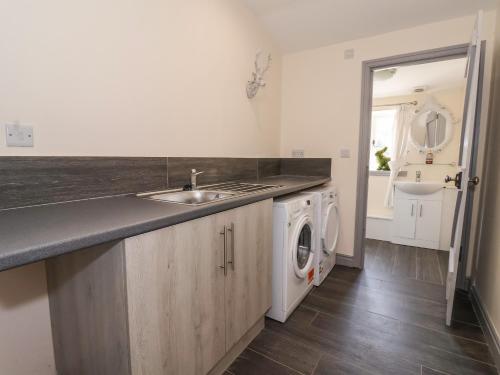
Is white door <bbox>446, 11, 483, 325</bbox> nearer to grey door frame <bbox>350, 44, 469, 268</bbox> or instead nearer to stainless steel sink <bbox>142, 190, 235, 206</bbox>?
grey door frame <bbox>350, 44, 469, 268</bbox>

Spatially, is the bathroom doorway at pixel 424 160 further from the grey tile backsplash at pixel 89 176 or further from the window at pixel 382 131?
the grey tile backsplash at pixel 89 176

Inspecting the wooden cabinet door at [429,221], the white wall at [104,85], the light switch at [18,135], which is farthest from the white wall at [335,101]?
the light switch at [18,135]

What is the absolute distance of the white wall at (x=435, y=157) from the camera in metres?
3.46

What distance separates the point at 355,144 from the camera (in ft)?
8.45

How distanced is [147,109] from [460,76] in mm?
3744

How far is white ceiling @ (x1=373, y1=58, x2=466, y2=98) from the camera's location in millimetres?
2908

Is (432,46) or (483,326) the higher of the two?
(432,46)

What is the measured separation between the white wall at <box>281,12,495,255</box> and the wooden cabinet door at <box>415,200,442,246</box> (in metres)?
1.22

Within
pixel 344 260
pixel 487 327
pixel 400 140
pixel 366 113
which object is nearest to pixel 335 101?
pixel 366 113

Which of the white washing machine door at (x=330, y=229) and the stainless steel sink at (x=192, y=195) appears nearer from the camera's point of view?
the stainless steel sink at (x=192, y=195)

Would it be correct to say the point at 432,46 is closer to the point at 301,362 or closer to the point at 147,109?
the point at 147,109

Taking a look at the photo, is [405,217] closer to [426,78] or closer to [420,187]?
[420,187]

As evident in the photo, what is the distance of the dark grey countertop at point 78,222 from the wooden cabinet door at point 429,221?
299cm

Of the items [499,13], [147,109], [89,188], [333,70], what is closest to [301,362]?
[89,188]
